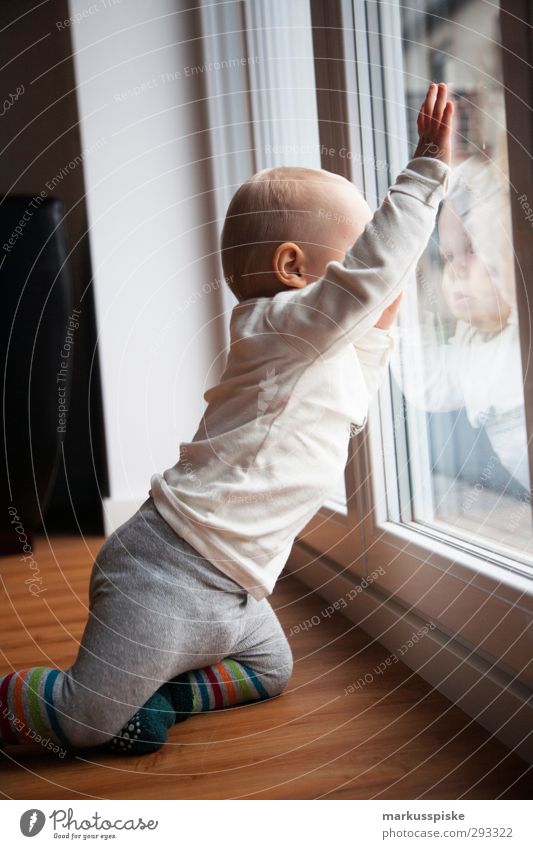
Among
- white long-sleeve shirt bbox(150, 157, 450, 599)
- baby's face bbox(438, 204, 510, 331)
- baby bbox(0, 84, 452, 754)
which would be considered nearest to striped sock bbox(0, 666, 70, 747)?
baby bbox(0, 84, 452, 754)

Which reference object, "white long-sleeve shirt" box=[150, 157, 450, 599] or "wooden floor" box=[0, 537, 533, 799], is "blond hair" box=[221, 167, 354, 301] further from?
"wooden floor" box=[0, 537, 533, 799]

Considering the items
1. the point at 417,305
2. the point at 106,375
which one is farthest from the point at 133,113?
the point at 417,305

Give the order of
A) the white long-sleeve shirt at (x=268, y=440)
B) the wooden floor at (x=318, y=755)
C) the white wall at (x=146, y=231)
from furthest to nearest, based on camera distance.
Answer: the white wall at (x=146, y=231) → the white long-sleeve shirt at (x=268, y=440) → the wooden floor at (x=318, y=755)

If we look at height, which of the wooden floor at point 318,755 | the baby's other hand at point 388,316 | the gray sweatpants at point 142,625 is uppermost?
the baby's other hand at point 388,316

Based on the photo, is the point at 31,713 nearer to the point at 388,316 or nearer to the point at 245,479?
the point at 245,479

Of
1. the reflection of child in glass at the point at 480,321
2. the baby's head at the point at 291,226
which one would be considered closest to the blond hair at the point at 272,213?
the baby's head at the point at 291,226

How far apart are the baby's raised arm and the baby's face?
10cm

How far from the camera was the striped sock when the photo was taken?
60cm

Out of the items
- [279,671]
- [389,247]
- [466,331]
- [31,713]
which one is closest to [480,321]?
[466,331]

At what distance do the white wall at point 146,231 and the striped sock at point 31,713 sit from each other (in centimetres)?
86

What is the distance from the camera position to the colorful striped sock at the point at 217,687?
67 cm

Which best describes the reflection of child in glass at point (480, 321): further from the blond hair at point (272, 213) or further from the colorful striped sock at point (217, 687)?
the colorful striped sock at point (217, 687)

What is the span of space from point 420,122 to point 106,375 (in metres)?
1.18

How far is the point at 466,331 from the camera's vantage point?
0.72 meters
